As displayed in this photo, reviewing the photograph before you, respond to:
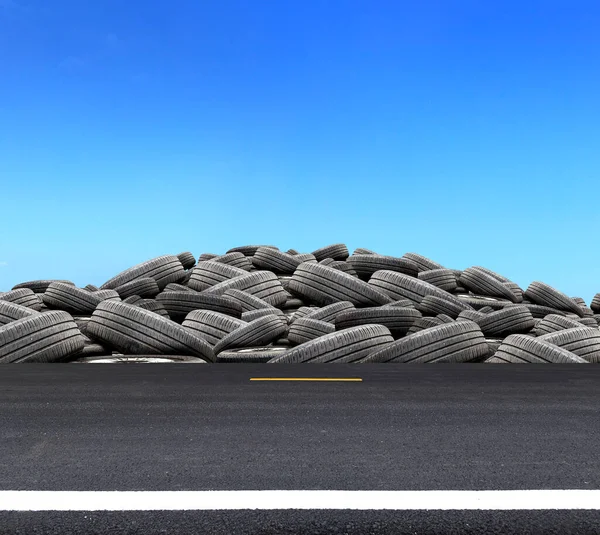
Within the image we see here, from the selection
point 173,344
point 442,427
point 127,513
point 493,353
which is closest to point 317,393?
point 442,427

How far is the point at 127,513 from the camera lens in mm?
2867

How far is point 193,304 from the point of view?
38.5 ft

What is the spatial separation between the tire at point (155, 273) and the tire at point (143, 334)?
16.8 ft

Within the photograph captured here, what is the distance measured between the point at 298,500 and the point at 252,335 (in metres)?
6.93

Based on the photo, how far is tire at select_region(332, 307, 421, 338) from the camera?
1053 centimetres

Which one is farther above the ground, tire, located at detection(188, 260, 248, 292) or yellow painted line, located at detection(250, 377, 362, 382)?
tire, located at detection(188, 260, 248, 292)

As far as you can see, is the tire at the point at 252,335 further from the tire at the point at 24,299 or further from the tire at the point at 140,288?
the tire at the point at 24,299

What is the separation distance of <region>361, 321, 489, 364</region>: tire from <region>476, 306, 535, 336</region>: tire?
225 centimetres

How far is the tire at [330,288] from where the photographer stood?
41.4ft

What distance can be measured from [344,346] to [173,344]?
102 inches

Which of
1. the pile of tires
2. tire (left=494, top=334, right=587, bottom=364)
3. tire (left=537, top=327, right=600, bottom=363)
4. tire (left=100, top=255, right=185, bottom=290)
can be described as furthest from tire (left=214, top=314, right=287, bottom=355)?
tire (left=100, top=255, right=185, bottom=290)

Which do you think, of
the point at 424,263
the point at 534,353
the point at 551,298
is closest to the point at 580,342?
the point at 534,353

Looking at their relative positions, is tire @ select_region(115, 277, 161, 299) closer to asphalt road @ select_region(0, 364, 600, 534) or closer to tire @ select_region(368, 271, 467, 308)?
tire @ select_region(368, 271, 467, 308)

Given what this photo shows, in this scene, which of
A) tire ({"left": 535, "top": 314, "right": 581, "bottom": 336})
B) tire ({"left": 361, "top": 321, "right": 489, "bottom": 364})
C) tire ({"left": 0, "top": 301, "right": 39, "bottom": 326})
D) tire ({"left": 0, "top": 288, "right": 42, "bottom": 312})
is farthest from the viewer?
tire ({"left": 0, "top": 288, "right": 42, "bottom": 312})
